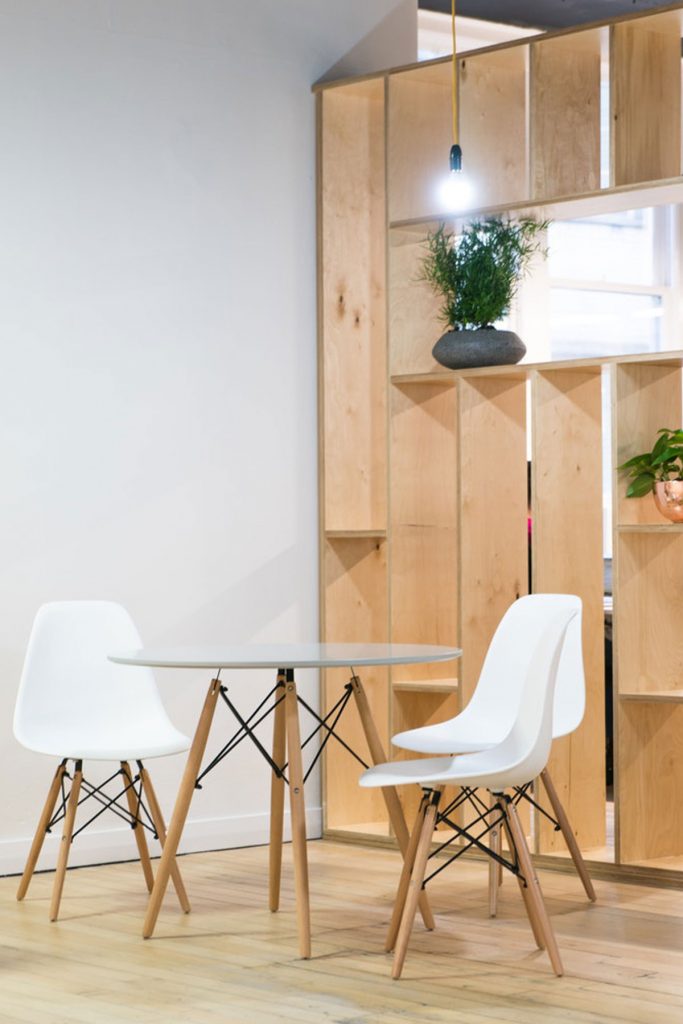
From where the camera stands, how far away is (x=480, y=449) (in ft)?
16.1

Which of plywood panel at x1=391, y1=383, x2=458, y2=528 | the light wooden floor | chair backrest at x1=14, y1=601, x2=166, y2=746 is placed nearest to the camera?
the light wooden floor

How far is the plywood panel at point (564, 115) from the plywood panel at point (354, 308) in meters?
0.82

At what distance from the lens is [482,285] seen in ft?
16.1

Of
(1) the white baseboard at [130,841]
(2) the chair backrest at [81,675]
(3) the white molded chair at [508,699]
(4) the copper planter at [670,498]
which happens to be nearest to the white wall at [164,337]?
(1) the white baseboard at [130,841]

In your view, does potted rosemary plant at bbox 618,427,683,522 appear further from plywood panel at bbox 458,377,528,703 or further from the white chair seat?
the white chair seat

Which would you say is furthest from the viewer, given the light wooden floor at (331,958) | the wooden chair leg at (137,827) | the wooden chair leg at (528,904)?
the wooden chair leg at (137,827)

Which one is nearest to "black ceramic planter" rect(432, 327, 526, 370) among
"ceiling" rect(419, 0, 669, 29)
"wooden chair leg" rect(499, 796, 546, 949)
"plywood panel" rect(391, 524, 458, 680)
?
"plywood panel" rect(391, 524, 458, 680)

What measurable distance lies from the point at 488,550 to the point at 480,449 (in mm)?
327

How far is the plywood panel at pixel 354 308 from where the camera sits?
17.6ft

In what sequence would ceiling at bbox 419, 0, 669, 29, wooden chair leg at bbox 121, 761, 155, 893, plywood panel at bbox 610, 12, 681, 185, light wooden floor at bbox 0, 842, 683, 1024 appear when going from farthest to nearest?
ceiling at bbox 419, 0, 669, 29 → plywood panel at bbox 610, 12, 681, 185 → wooden chair leg at bbox 121, 761, 155, 893 → light wooden floor at bbox 0, 842, 683, 1024

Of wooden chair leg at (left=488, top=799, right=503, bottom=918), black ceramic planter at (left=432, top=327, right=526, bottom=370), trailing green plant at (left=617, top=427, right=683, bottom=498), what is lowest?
wooden chair leg at (left=488, top=799, right=503, bottom=918)

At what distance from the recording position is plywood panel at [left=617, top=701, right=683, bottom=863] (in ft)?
A: 14.7

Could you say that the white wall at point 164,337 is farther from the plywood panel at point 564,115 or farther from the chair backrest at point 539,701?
the chair backrest at point 539,701

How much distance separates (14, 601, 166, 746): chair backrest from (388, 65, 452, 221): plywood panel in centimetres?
175
